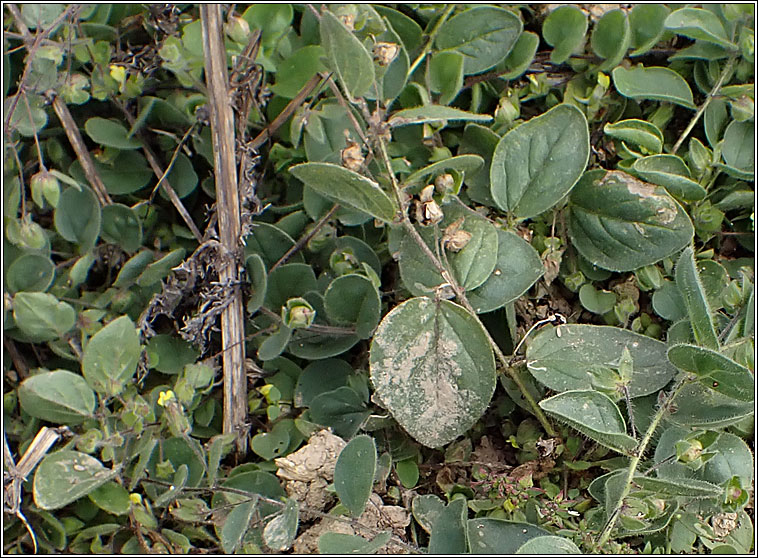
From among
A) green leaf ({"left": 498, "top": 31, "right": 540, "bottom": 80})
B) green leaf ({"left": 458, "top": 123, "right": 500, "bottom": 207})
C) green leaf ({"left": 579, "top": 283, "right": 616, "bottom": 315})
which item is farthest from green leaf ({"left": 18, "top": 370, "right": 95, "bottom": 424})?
green leaf ({"left": 498, "top": 31, "right": 540, "bottom": 80})

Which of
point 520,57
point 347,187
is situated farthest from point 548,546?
point 520,57

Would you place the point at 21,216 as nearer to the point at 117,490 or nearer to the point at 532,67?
the point at 117,490

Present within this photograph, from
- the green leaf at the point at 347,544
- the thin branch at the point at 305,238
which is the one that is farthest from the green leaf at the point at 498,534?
the thin branch at the point at 305,238

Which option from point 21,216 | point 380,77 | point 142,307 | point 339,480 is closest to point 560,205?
point 380,77

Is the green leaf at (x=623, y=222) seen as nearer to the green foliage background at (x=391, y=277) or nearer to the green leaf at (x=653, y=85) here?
the green foliage background at (x=391, y=277)

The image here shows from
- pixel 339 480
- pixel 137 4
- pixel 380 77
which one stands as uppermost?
pixel 137 4

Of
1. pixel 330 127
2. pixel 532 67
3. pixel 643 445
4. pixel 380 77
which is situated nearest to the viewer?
pixel 643 445
